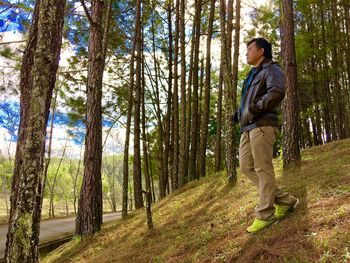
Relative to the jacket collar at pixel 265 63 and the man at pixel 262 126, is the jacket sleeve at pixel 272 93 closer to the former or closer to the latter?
the man at pixel 262 126

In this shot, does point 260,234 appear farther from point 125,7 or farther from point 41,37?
point 125,7

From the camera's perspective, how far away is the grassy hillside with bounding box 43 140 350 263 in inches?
Answer: 124

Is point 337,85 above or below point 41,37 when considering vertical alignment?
above

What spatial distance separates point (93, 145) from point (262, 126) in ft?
13.0

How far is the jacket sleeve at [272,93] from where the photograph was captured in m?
3.46

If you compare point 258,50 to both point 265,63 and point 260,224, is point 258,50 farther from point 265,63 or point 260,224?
point 260,224

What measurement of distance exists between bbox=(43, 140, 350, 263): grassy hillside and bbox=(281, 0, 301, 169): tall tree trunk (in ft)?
1.00

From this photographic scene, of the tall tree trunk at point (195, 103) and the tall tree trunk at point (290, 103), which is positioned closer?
the tall tree trunk at point (290, 103)

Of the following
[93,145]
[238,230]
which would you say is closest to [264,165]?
[238,230]

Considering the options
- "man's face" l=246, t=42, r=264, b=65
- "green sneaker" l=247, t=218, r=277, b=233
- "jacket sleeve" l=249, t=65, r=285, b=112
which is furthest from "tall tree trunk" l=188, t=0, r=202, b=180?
"jacket sleeve" l=249, t=65, r=285, b=112

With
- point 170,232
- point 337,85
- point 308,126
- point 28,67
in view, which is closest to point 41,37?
point 28,67

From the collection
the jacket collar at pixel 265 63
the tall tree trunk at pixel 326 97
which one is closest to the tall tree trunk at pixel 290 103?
the jacket collar at pixel 265 63

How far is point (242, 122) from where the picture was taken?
3820 millimetres

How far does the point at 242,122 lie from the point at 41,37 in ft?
6.99
